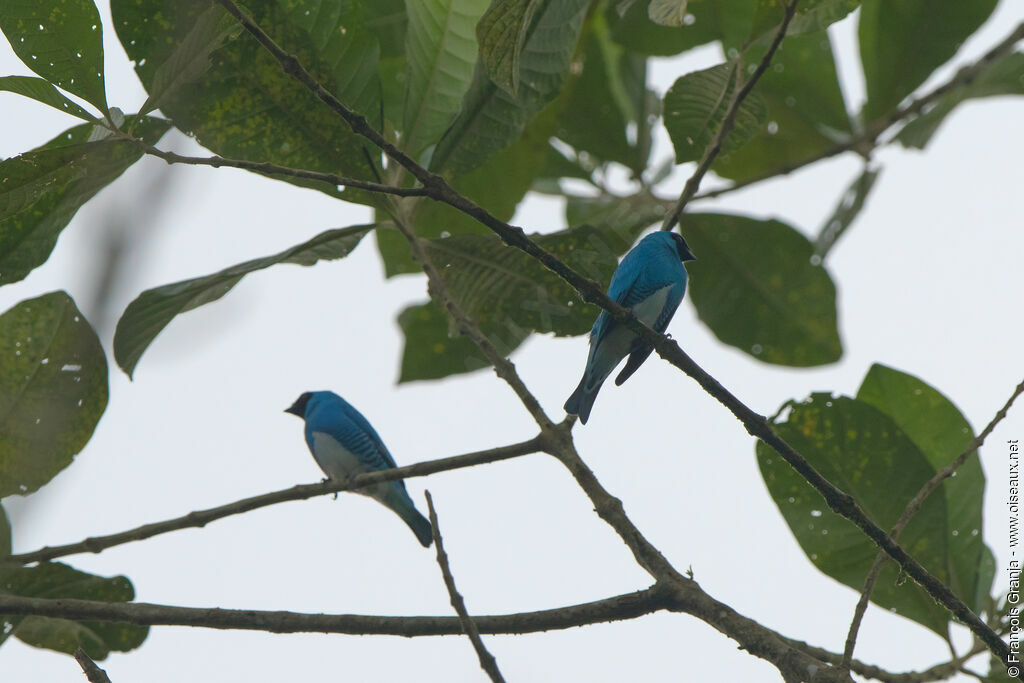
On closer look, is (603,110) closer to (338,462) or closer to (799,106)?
(799,106)

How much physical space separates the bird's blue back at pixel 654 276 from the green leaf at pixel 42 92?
7.85ft

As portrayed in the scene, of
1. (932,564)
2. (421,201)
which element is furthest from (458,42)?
(932,564)

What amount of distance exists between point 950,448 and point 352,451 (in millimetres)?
3445

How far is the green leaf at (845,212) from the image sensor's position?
4.64 m

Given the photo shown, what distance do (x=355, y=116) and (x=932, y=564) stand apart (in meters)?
2.59

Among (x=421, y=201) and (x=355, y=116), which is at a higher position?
(x=421, y=201)

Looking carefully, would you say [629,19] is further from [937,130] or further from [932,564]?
[932,564]

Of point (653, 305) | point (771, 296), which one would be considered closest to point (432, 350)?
point (653, 305)

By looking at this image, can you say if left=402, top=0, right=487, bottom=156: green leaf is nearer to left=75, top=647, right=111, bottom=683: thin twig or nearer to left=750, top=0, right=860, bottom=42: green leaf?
left=750, top=0, right=860, bottom=42: green leaf

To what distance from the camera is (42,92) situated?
3.03m

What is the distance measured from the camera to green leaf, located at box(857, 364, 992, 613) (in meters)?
3.64

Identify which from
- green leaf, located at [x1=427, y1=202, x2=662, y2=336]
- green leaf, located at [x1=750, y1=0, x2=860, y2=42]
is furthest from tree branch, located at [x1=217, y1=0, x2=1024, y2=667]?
green leaf, located at [x1=750, y1=0, x2=860, y2=42]

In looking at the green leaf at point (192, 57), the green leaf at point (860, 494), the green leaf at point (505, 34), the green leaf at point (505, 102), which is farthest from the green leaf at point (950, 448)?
the green leaf at point (192, 57)

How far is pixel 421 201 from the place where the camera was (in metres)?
4.10
